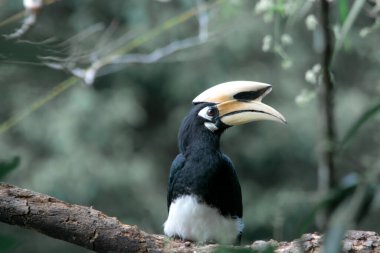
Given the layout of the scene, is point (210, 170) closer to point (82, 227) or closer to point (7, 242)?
point (82, 227)

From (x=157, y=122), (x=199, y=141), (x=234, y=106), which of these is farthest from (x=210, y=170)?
(x=157, y=122)

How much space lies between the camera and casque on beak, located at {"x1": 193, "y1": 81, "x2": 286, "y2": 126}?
2461 mm

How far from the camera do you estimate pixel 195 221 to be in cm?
242

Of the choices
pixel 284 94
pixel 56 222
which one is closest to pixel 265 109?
pixel 56 222

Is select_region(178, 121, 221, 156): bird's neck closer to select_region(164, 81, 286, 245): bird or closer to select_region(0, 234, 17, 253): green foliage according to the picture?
select_region(164, 81, 286, 245): bird

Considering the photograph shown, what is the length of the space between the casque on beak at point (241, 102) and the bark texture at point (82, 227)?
0.71 meters

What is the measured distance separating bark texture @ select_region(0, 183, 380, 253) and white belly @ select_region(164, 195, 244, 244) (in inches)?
23.0

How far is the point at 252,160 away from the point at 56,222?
5.11 meters

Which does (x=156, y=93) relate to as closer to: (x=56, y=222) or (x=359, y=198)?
(x=56, y=222)

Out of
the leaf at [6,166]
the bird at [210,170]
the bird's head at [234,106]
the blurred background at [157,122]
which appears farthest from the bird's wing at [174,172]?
the blurred background at [157,122]

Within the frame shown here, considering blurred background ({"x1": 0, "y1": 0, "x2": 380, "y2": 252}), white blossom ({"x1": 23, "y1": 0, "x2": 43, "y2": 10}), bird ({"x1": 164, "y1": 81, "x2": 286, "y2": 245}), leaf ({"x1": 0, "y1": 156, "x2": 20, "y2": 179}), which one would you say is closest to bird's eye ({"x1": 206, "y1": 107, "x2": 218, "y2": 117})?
bird ({"x1": 164, "y1": 81, "x2": 286, "y2": 245})

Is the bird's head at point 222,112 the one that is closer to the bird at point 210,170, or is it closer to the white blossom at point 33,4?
the bird at point 210,170

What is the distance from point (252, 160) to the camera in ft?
22.2

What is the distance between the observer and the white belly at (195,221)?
2422mm
